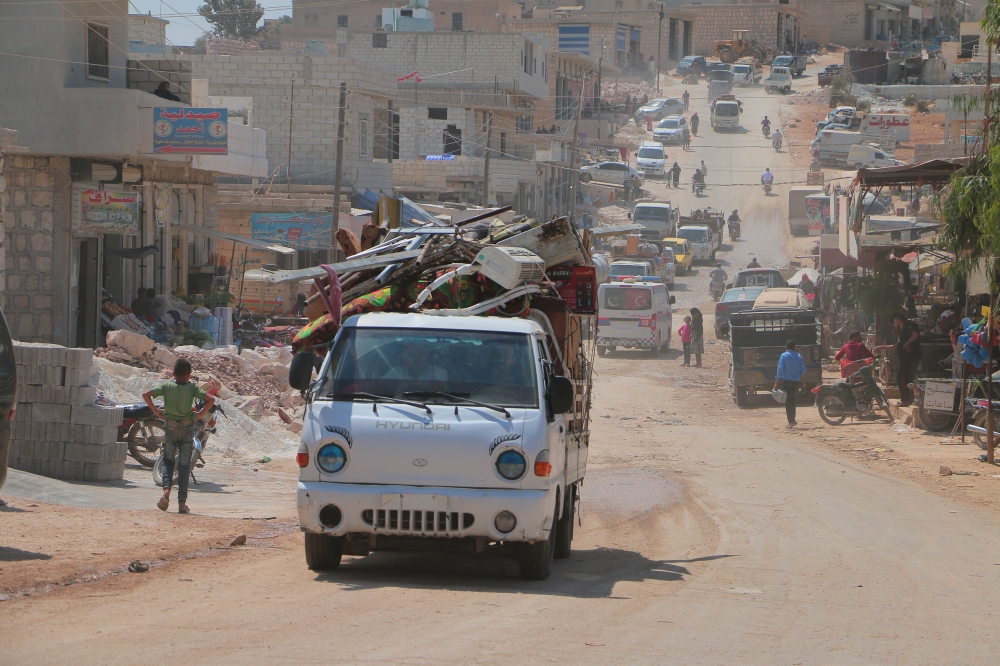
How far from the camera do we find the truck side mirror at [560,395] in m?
8.16

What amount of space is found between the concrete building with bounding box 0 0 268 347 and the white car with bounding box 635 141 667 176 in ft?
165

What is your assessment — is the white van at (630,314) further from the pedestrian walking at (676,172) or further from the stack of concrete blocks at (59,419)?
the pedestrian walking at (676,172)

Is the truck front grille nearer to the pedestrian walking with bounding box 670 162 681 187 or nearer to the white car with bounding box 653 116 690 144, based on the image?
the pedestrian walking with bounding box 670 162 681 187

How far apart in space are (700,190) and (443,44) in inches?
667

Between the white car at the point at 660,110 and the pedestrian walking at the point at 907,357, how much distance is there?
220 feet

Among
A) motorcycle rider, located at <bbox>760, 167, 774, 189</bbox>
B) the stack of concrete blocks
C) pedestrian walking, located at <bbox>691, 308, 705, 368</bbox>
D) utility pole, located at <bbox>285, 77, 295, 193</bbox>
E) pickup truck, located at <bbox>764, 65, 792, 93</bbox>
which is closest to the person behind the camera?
the stack of concrete blocks

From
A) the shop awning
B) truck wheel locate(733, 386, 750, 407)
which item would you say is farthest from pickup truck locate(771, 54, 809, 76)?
the shop awning

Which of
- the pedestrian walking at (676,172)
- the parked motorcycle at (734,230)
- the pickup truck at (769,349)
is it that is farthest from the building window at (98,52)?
the pedestrian walking at (676,172)

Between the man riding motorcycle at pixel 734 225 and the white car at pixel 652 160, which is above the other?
the white car at pixel 652 160

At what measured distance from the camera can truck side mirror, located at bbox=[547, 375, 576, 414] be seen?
816 centimetres

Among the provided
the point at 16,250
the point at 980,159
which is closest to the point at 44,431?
the point at 16,250

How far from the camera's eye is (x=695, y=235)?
5484cm

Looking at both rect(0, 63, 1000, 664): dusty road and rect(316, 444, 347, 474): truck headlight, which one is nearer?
rect(0, 63, 1000, 664): dusty road

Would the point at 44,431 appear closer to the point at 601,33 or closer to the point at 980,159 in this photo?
the point at 980,159
